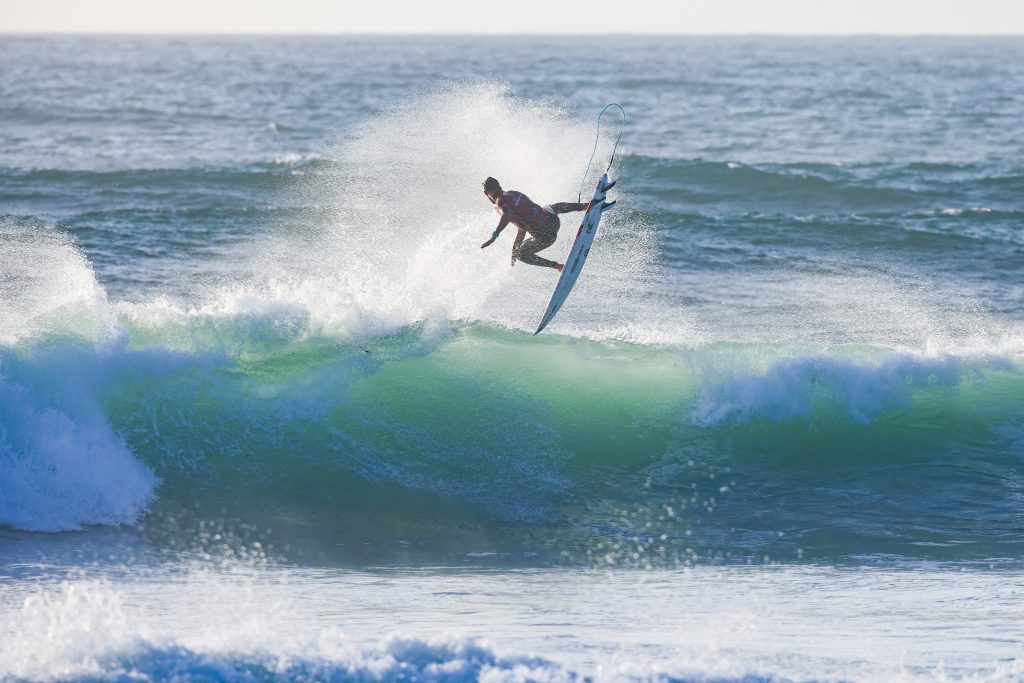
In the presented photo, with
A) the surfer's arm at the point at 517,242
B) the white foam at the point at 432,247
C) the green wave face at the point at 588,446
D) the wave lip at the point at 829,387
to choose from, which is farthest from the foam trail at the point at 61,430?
the wave lip at the point at 829,387

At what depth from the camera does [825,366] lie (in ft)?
40.3

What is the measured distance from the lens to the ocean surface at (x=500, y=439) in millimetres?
7156

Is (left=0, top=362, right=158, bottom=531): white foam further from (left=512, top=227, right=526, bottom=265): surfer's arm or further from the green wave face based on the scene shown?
(left=512, top=227, right=526, bottom=265): surfer's arm

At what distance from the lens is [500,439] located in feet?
36.4

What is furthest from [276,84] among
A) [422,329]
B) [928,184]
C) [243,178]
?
[422,329]

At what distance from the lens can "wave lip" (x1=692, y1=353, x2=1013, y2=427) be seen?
11.9m

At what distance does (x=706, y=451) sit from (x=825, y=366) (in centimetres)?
191

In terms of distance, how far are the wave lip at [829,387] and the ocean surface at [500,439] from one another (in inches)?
1.7

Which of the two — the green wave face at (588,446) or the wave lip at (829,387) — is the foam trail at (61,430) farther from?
the wave lip at (829,387)

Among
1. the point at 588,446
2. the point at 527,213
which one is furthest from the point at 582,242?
the point at 588,446

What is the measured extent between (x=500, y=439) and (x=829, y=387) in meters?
3.62

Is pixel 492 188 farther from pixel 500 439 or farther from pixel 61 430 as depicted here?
pixel 61 430

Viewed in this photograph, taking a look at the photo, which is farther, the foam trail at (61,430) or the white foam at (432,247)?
the white foam at (432,247)

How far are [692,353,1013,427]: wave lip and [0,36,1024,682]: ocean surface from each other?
0.04m
